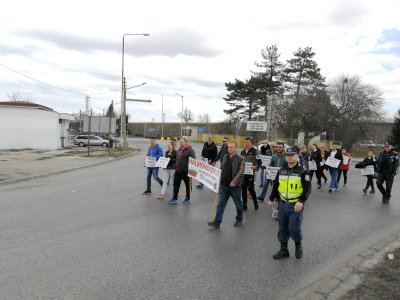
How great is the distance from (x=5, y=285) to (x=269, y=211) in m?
6.11

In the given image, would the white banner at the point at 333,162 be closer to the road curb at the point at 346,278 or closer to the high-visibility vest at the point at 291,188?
the road curb at the point at 346,278

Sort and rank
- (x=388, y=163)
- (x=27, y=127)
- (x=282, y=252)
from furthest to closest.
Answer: (x=27, y=127) → (x=388, y=163) → (x=282, y=252)

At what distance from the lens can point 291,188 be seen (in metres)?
5.47

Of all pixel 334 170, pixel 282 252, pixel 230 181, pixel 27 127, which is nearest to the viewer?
pixel 282 252

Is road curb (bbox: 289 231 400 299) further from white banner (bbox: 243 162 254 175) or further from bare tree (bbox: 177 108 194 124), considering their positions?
bare tree (bbox: 177 108 194 124)

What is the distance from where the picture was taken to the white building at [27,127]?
34.2 m

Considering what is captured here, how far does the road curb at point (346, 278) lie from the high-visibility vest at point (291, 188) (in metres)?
1.14

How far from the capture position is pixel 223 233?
6934mm

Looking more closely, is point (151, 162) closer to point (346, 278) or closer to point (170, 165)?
point (170, 165)

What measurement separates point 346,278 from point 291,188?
1.39 m

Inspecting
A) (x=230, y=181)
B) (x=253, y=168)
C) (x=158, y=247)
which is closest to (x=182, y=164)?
(x=253, y=168)

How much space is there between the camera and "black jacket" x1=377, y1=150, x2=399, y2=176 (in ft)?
35.8

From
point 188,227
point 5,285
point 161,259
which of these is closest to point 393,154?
point 188,227

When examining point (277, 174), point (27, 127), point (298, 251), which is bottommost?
point (298, 251)
